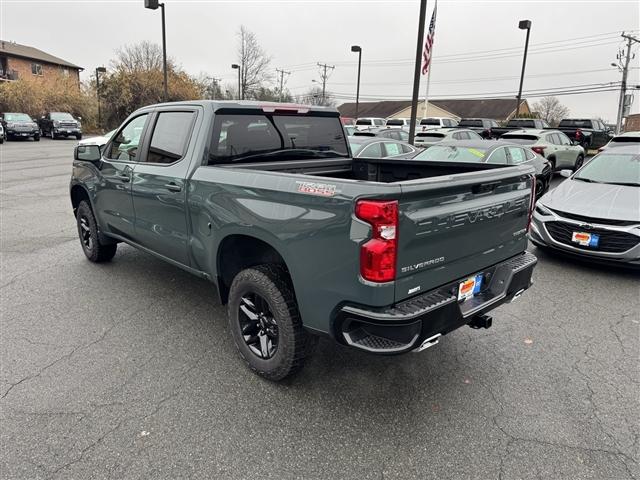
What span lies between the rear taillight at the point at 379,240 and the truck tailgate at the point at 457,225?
0.17ft

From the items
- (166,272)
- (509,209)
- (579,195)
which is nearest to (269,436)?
(509,209)

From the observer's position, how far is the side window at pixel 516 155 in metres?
9.74

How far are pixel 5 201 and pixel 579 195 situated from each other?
10.8m

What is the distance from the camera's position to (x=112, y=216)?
4.87m

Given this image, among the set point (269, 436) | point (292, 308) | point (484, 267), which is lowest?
point (269, 436)

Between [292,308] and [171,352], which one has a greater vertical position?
[292,308]

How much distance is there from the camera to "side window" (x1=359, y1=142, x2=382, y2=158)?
31.5ft

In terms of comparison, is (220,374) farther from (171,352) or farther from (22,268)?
(22,268)

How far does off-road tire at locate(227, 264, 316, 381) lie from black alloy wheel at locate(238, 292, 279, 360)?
5 centimetres

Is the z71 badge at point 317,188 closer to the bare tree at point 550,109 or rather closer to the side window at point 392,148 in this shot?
the side window at point 392,148

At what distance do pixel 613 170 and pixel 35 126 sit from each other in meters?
32.5

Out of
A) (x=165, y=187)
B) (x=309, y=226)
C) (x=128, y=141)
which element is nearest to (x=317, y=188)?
(x=309, y=226)

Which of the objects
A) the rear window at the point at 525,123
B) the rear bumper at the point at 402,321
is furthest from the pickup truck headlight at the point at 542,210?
the rear window at the point at 525,123

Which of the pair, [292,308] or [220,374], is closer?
[292,308]
